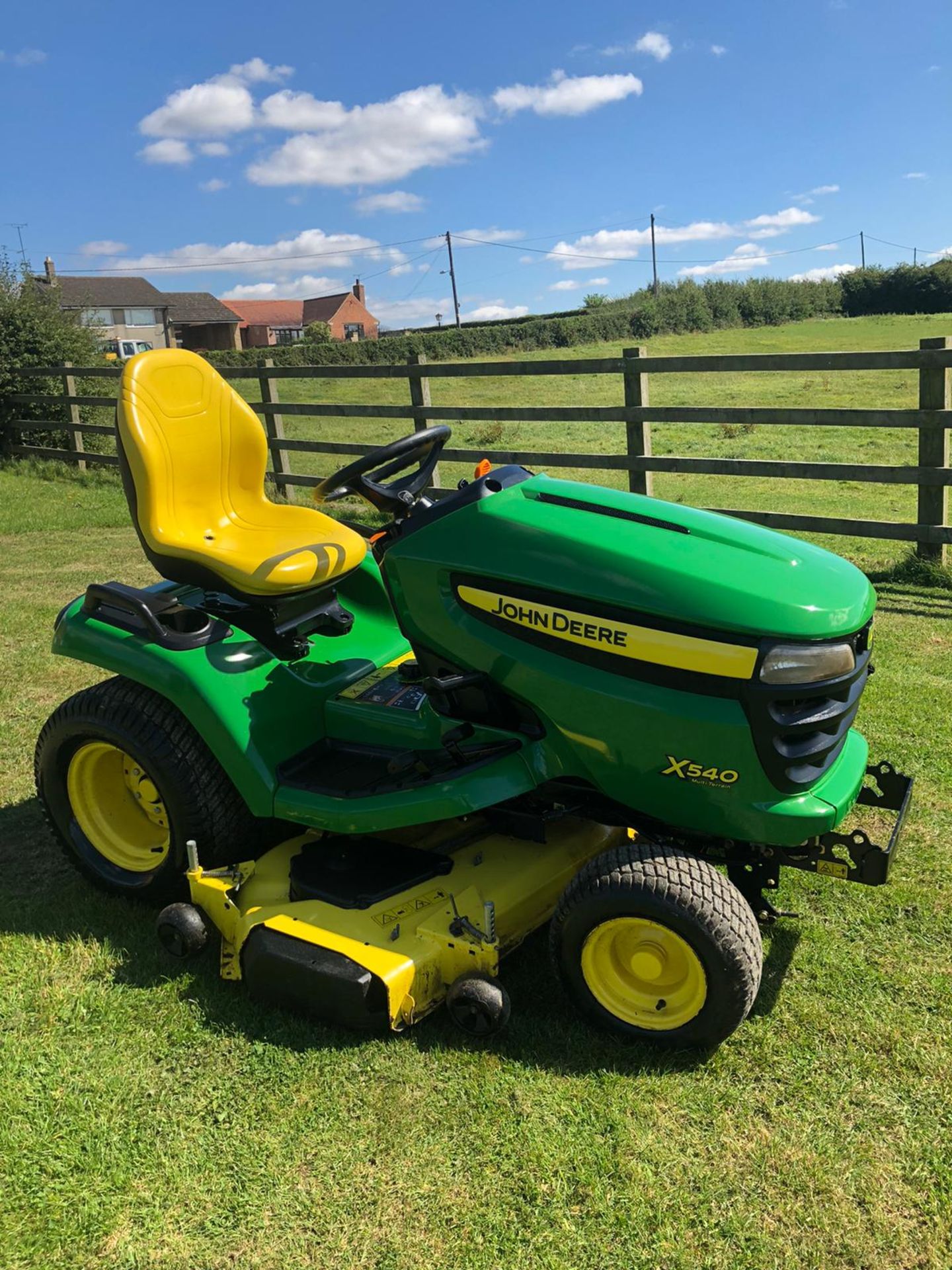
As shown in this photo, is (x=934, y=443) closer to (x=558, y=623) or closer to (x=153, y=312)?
(x=558, y=623)

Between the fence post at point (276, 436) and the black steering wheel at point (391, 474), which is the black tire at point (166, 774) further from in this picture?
the fence post at point (276, 436)

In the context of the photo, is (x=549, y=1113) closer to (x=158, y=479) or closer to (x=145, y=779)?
(x=145, y=779)

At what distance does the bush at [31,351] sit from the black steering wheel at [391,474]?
11101 millimetres

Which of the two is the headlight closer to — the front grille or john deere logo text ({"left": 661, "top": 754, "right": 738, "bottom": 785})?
the front grille

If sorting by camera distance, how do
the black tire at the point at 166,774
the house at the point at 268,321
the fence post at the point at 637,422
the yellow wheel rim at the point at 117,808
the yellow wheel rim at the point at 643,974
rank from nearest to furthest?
the yellow wheel rim at the point at 643,974 → the black tire at the point at 166,774 → the yellow wheel rim at the point at 117,808 → the fence post at the point at 637,422 → the house at the point at 268,321

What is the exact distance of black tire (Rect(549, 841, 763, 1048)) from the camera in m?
2.37

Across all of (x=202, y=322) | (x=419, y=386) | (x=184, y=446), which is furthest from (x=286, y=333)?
(x=184, y=446)

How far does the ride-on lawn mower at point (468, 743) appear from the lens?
2.39 meters

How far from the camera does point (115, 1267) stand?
2043 mm

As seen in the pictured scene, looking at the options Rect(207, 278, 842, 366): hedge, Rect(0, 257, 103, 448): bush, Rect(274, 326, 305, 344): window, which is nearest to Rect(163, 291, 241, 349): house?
Rect(274, 326, 305, 344): window

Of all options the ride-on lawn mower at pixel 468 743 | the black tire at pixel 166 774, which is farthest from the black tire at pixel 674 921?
the black tire at pixel 166 774

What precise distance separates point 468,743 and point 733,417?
4903 millimetres

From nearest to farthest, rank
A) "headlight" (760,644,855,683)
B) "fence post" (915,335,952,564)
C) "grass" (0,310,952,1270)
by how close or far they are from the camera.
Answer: "grass" (0,310,952,1270) → "headlight" (760,644,855,683) → "fence post" (915,335,952,564)

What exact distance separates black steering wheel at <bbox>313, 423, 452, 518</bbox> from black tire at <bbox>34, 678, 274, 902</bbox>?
850mm
